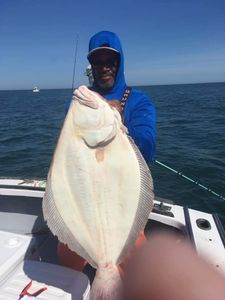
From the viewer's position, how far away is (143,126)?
2.52 metres

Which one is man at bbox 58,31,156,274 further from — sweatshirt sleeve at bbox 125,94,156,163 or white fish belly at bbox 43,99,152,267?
white fish belly at bbox 43,99,152,267

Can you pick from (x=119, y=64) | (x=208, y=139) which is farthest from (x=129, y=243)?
(x=208, y=139)

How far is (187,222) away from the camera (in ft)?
10.4

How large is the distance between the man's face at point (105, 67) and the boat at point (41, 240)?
149 centimetres

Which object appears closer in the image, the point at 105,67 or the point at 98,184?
the point at 98,184

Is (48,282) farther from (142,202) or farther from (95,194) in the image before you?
(142,202)

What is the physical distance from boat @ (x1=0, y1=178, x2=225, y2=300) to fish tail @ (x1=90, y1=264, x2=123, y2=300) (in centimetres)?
47

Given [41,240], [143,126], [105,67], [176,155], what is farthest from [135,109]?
[176,155]

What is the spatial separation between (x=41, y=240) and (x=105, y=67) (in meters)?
2.05

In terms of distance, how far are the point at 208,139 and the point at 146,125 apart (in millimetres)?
11575

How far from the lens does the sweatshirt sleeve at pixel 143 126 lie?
2.42 m

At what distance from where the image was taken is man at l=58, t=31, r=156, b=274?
246cm

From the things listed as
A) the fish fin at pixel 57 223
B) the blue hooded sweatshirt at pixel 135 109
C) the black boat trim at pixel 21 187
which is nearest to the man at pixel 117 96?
the blue hooded sweatshirt at pixel 135 109

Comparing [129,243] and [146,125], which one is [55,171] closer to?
[129,243]
